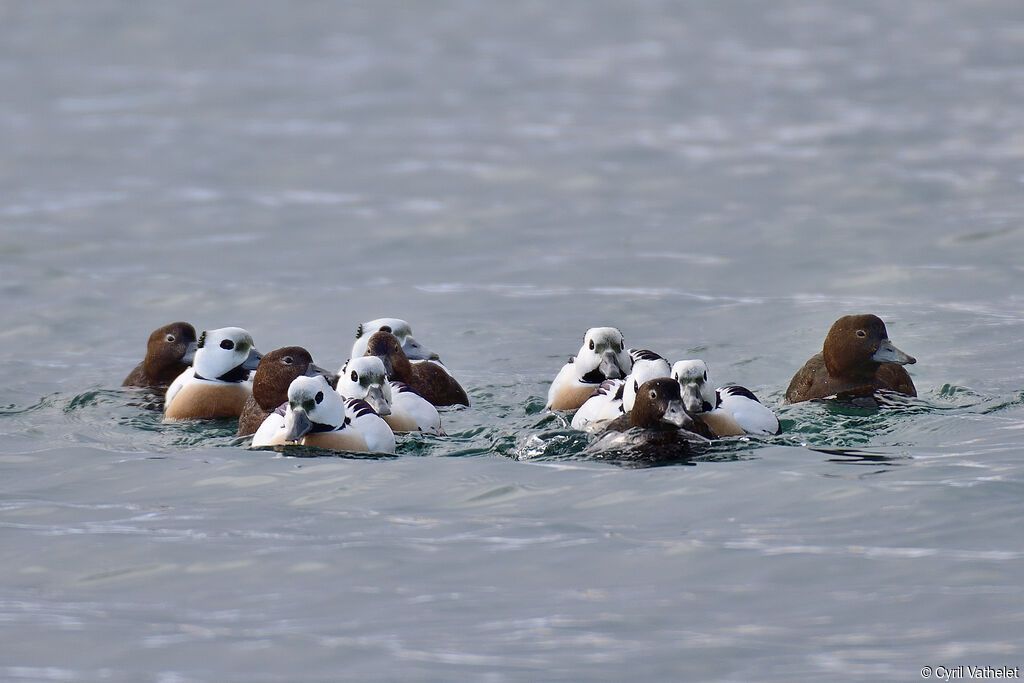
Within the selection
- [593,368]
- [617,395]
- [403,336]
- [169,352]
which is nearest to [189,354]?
[169,352]

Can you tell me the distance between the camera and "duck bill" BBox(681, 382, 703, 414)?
10.1m

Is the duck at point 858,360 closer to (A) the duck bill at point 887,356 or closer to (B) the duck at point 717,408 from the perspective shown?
(A) the duck bill at point 887,356

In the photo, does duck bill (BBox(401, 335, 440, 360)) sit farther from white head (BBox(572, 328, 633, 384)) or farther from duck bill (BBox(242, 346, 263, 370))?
white head (BBox(572, 328, 633, 384))

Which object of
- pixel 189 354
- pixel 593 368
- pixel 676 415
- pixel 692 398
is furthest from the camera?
pixel 189 354

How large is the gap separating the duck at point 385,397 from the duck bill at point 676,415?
2.08 m

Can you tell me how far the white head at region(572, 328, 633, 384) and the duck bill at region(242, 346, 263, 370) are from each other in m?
2.49

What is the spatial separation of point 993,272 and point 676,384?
7.88 metres

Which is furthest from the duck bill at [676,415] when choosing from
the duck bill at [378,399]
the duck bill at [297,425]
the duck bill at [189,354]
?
the duck bill at [189,354]

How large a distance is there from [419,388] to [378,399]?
49.9 inches

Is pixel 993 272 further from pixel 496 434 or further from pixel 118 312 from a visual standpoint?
pixel 118 312

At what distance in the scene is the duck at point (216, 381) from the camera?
1175 cm

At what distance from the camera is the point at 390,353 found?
11789 mm

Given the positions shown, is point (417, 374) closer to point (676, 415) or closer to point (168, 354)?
point (168, 354)

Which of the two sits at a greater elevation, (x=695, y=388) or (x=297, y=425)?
(x=695, y=388)
